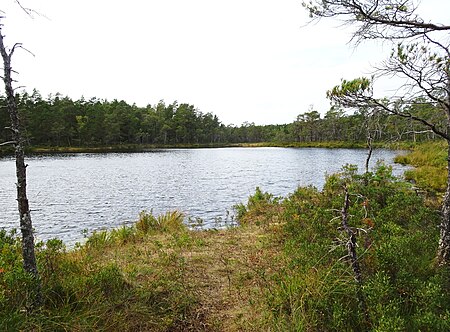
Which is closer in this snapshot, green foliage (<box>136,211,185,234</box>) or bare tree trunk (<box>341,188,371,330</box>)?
bare tree trunk (<box>341,188,371,330</box>)

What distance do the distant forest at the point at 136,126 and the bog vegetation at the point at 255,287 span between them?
173 feet

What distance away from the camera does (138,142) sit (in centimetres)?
9444

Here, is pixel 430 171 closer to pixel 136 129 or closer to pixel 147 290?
pixel 147 290

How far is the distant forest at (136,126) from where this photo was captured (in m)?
68.5

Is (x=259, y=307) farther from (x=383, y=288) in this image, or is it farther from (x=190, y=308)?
(x=383, y=288)

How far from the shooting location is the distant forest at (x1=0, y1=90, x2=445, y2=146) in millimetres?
68500

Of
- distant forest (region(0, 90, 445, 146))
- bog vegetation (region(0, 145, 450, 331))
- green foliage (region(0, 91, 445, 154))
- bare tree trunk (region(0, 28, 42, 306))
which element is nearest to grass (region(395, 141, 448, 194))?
bog vegetation (region(0, 145, 450, 331))

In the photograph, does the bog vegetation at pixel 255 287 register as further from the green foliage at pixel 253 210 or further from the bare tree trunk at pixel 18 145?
the green foliage at pixel 253 210

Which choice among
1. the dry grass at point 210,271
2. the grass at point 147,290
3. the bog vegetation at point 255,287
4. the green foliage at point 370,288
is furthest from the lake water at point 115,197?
the green foliage at point 370,288

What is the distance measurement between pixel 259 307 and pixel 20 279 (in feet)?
9.51

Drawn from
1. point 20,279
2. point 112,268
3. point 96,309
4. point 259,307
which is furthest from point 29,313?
point 259,307

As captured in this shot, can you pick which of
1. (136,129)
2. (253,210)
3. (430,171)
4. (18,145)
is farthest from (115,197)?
(136,129)

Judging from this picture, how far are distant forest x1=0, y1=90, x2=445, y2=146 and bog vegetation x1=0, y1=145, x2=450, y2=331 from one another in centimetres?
5274

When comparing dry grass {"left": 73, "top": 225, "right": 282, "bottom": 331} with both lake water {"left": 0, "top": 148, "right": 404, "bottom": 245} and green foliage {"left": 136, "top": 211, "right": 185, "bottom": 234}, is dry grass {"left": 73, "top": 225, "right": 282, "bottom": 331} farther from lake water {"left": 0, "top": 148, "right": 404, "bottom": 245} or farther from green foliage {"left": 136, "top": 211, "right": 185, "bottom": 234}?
lake water {"left": 0, "top": 148, "right": 404, "bottom": 245}
